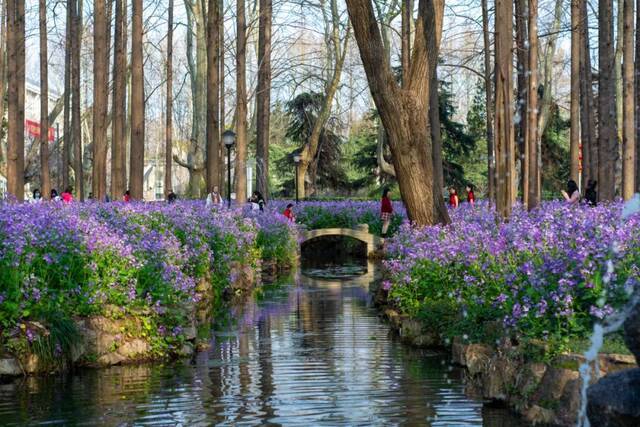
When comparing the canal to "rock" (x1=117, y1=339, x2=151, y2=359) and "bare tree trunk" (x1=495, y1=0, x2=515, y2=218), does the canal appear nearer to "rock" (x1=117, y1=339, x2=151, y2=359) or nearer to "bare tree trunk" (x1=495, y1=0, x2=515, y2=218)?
"rock" (x1=117, y1=339, x2=151, y2=359)

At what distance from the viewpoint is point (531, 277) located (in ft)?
29.6

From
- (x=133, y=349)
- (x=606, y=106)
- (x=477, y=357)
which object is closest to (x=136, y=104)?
(x=606, y=106)

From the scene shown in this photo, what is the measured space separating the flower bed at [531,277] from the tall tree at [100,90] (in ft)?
47.4

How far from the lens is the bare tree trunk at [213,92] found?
27.5 meters

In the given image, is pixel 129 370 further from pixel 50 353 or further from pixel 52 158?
pixel 52 158

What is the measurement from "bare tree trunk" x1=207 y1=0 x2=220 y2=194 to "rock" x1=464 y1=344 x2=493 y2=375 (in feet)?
60.5

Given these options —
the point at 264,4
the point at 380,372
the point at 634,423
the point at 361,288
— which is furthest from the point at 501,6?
the point at 264,4

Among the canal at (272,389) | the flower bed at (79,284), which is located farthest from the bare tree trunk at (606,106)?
the flower bed at (79,284)

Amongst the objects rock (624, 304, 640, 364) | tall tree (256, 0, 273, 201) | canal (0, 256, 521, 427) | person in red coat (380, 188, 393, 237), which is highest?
tall tree (256, 0, 273, 201)

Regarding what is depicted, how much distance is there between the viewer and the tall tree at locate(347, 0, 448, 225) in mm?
15734

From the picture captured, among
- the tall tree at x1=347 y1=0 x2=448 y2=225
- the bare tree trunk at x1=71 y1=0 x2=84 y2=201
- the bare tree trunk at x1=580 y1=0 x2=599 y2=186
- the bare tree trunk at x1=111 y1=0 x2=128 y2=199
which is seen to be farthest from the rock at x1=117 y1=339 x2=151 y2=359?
the bare tree trunk at x1=71 y1=0 x2=84 y2=201

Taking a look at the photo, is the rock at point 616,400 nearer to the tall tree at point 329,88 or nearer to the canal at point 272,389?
the canal at point 272,389

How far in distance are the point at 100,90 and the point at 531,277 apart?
785 inches

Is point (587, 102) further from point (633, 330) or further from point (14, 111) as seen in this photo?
point (633, 330)
